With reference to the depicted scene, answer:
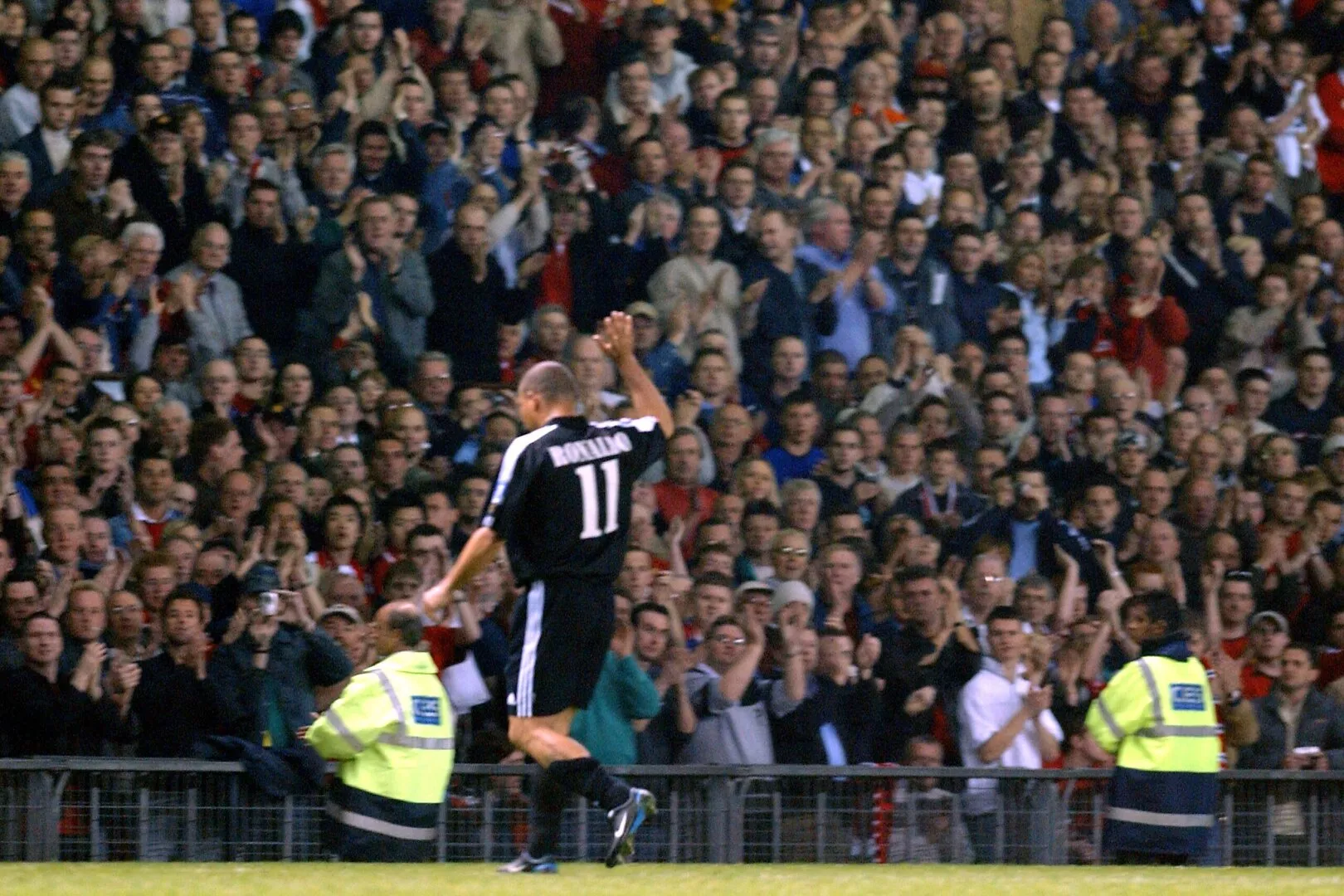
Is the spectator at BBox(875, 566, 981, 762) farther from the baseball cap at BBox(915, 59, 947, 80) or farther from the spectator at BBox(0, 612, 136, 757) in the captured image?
the baseball cap at BBox(915, 59, 947, 80)

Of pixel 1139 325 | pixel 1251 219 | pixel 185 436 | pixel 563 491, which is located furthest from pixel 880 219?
pixel 563 491

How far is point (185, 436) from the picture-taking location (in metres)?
11.7

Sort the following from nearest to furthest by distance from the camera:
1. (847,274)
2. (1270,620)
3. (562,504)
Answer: (562,504)
(1270,620)
(847,274)

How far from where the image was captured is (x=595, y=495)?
26.4 ft

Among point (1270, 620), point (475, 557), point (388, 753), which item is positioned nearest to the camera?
point (475, 557)

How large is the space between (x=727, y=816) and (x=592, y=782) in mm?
1998

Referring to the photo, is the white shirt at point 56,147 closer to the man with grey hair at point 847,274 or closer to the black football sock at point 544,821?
the man with grey hair at point 847,274

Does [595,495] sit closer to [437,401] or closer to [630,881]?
[630,881]

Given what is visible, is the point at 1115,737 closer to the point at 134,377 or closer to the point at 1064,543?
the point at 1064,543

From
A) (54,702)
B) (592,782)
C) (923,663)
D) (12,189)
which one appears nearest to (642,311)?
(923,663)

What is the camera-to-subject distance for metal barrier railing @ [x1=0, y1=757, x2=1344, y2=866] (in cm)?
917

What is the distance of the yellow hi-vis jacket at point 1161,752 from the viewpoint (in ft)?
31.0

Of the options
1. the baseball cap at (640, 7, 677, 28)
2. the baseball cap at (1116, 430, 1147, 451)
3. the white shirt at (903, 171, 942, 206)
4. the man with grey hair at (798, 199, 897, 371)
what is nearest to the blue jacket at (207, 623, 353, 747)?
the man with grey hair at (798, 199, 897, 371)

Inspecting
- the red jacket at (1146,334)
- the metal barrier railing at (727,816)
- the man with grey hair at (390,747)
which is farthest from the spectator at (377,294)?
the man with grey hair at (390,747)
